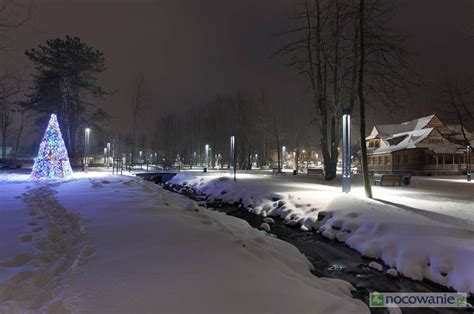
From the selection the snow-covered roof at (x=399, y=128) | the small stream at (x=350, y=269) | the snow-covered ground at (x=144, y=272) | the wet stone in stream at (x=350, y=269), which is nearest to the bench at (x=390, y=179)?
the wet stone in stream at (x=350, y=269)

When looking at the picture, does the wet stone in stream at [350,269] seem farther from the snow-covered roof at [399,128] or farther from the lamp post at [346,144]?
the snow-covered roof at [399,128]

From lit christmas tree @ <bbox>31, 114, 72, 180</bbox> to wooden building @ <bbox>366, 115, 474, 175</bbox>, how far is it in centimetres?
4175

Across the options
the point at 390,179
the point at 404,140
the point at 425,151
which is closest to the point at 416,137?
the point at 404,140

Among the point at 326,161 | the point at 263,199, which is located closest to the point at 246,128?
the point at 326,161

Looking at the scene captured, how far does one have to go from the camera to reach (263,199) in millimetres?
15812

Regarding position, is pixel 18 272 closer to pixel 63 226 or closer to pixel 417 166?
pixel 63 226

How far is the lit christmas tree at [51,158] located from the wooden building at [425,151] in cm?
4175

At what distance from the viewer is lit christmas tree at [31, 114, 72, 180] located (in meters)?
20.9

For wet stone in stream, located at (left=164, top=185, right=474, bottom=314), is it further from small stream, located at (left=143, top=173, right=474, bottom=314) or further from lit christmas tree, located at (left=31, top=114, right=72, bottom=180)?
lit christmas tree, located at (left=31, top=114, right=72, bottom=180)

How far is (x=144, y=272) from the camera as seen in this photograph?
4191 millimetres

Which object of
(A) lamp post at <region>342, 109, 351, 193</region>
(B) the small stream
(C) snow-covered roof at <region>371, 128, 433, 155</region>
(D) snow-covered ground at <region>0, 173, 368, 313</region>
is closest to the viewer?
(D) snow-covered ground at <region>0, 173, 368, 313</region>

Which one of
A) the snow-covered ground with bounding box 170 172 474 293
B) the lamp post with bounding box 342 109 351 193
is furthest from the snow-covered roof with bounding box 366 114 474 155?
the snow-covered ground with bounding box 170 172 474 293

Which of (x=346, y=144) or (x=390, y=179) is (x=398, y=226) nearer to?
(x=346, y=144)

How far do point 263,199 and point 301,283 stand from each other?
36.9 feet
